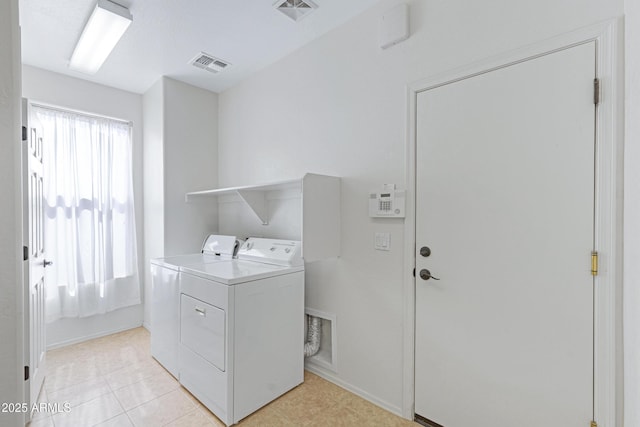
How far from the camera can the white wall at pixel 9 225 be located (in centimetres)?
98

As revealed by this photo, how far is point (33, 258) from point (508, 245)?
3.00m

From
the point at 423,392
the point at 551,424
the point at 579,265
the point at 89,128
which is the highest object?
the point at 89,128

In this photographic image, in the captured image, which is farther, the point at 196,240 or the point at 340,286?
the point at 196,240

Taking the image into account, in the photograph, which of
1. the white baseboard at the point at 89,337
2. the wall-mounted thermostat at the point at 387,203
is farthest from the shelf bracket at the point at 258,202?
the white baseboard at the point at 89,337

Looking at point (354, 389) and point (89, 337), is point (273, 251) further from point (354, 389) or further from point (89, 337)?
point (89, 337)

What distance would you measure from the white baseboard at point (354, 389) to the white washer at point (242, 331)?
19cm

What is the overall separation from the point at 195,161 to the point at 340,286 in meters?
2.29

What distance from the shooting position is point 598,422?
4.11 feet

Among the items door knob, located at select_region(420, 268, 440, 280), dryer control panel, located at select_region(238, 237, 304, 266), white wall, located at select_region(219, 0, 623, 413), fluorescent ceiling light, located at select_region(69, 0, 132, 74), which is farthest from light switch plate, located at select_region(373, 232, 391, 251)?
fluorescent ceiling light, located at select_region(69, 0, 132, 74)

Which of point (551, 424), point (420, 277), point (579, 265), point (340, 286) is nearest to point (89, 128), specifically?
point (340, 286)

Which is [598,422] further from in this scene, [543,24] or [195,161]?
[195,161]

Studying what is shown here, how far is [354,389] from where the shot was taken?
2.13 meters

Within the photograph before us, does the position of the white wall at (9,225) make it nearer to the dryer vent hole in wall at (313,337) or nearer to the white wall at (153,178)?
the dryer vent hole in wall at (313,337)

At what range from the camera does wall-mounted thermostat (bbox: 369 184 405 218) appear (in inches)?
73.8
